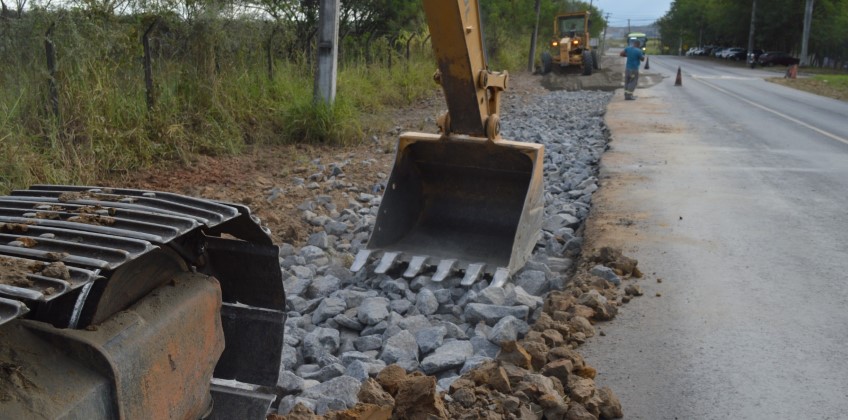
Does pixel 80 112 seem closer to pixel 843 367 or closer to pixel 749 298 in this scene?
pixel 749 298

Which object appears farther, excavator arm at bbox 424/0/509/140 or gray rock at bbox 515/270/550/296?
excavator arm at bbox 424/0/509/140

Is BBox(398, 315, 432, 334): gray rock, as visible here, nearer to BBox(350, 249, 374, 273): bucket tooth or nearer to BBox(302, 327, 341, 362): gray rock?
BBox(302, 327, 341, 362): gray rock

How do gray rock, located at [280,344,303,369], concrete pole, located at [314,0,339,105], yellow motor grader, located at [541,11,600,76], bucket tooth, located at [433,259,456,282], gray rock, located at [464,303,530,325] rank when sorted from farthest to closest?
yellow motor grader, located at [541,11,600,76] → concrete pole, located at [314,0,339,105] → bucket tooth, located at [433,259,456,282] → gray rock, located at [464,303,530,325] → gray rock, located at [280,344,303,369]

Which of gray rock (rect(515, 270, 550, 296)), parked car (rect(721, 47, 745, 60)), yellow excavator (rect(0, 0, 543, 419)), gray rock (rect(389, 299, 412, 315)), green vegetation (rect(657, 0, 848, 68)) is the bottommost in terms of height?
gray rock (rect(389, 299, 412, 315))

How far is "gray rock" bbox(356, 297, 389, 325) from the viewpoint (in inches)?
202

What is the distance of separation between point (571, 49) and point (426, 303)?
30.8 metres

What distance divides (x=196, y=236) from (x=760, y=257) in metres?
4.87

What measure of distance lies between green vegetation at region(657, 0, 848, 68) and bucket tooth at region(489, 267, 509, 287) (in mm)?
55211

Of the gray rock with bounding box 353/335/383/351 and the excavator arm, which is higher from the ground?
the excavator arm

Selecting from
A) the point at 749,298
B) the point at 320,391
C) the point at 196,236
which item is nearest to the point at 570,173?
the point at 749,298

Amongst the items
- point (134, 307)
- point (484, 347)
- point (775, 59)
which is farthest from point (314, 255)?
point (775, 59)

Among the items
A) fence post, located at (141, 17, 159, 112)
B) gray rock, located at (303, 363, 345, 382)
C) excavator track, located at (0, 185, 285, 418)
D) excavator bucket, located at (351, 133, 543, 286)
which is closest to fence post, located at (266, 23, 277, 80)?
fence post, located at (141, 17, 159, 112)

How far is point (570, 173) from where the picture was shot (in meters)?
10.6

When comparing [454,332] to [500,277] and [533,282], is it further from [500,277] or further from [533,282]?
[533,282]
